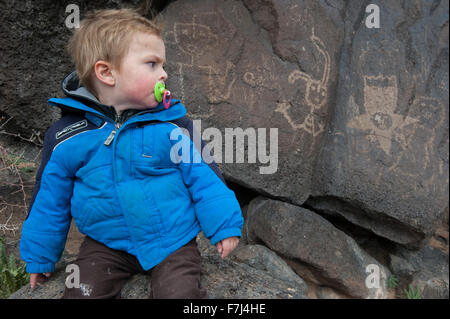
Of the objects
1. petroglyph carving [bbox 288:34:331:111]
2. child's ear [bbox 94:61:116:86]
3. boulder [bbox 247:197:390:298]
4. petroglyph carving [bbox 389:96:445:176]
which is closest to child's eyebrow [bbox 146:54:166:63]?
child's ear [bbox 94:61:116:86]

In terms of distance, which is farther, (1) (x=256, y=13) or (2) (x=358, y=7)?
(2) (x=358, y=7)

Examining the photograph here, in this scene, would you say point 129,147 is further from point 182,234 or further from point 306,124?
point 306,124

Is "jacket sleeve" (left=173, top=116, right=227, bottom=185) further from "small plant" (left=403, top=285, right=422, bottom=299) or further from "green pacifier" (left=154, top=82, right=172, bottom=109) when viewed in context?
"small plant" (left=403, top=285, right=422, bottom=299)

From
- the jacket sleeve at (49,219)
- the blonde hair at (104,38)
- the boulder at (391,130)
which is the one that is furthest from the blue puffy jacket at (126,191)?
the boulder at (391,130)

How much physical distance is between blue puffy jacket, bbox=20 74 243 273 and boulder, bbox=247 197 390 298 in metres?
1.27

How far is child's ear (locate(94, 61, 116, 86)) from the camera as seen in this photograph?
59.9 inches

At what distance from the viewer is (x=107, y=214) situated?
147 cm

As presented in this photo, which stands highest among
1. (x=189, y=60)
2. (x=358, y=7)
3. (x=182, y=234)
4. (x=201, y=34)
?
(x=358, y=7)

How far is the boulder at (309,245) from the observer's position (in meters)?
2.70

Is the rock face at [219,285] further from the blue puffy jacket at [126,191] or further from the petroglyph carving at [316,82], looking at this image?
the petroglyph carving at [316,82]

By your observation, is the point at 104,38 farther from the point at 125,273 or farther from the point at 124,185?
the point at 125,273
